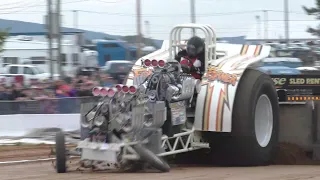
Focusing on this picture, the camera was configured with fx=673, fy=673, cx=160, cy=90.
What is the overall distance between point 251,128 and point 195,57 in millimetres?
1357

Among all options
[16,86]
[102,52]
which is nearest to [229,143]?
[16,86]

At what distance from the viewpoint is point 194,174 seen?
8.55 m

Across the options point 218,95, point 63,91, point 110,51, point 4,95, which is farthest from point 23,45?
point 218,95

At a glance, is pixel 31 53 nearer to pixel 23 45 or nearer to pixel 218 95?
pixel 23 45

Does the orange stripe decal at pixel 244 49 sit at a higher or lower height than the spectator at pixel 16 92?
higher

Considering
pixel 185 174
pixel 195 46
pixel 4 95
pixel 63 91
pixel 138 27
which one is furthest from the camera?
pixel 138 27

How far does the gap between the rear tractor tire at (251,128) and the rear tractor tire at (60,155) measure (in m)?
2.24

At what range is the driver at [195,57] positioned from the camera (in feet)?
32.4

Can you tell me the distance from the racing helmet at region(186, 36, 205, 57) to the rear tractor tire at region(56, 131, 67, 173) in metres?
2.43

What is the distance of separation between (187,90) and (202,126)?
22.0 inches

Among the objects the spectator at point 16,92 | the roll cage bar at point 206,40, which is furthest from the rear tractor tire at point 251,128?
the spectator at point 16,92

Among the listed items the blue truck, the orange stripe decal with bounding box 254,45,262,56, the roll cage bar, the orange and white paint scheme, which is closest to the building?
the blue truck

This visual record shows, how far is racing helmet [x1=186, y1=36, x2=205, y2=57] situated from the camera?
32.5 feet

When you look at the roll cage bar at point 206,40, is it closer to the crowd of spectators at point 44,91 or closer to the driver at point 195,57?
the driver at point 195,57
